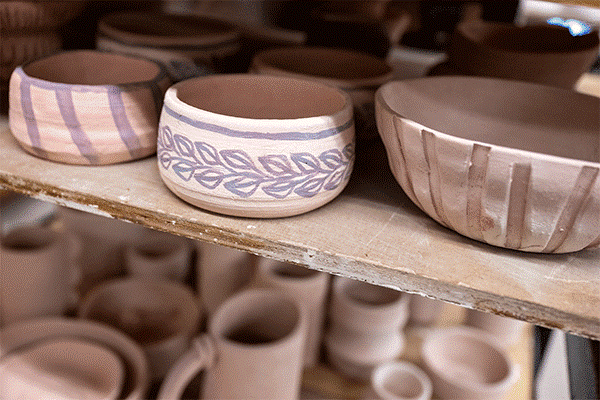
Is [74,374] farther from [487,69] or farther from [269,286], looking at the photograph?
[487,69]

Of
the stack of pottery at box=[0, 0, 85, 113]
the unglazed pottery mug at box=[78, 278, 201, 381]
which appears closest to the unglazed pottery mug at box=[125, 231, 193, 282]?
the unglazed pottery mug at box=[78, 278, 201, 381]

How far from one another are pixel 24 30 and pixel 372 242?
1.61ft

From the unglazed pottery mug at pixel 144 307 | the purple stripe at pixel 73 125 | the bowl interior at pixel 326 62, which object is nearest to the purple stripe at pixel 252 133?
the purple stripe at pixel 73 125

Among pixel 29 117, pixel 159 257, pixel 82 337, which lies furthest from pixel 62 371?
pixel 29 117

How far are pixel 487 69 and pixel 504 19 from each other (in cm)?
31

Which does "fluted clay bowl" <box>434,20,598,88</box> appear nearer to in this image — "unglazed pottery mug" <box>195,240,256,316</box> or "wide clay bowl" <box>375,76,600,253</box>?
"wide clay bowl" <box>375,76,600,253</box>

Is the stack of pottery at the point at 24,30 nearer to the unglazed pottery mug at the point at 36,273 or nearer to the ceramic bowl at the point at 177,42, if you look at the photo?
the ceramic bowl at the point at 177,42

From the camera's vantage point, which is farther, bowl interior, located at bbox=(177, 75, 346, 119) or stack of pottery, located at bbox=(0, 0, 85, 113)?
stack of pottery, located at bbox=(0, 0, 85, 113)

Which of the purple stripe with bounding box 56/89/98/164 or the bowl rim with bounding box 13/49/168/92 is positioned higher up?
the bowl rim with bounding box 13/49/168/92

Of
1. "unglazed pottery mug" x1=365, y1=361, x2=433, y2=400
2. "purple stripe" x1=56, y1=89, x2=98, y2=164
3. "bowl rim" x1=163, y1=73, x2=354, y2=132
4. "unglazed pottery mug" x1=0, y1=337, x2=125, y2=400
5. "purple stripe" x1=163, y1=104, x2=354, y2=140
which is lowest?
"unglazed pottery mug" x1=365, y1=361, x2=433, y2=400

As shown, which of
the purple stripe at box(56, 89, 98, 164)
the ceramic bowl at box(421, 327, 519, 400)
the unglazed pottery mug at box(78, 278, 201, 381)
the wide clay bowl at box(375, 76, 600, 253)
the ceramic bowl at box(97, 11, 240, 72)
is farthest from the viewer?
the unglazed pottery mug at box(78, 278, 201, 381)

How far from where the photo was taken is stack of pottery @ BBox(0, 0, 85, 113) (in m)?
0.57

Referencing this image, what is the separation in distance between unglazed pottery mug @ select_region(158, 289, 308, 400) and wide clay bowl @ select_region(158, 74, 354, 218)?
9.6 inches

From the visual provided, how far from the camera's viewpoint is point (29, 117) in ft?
1.45
